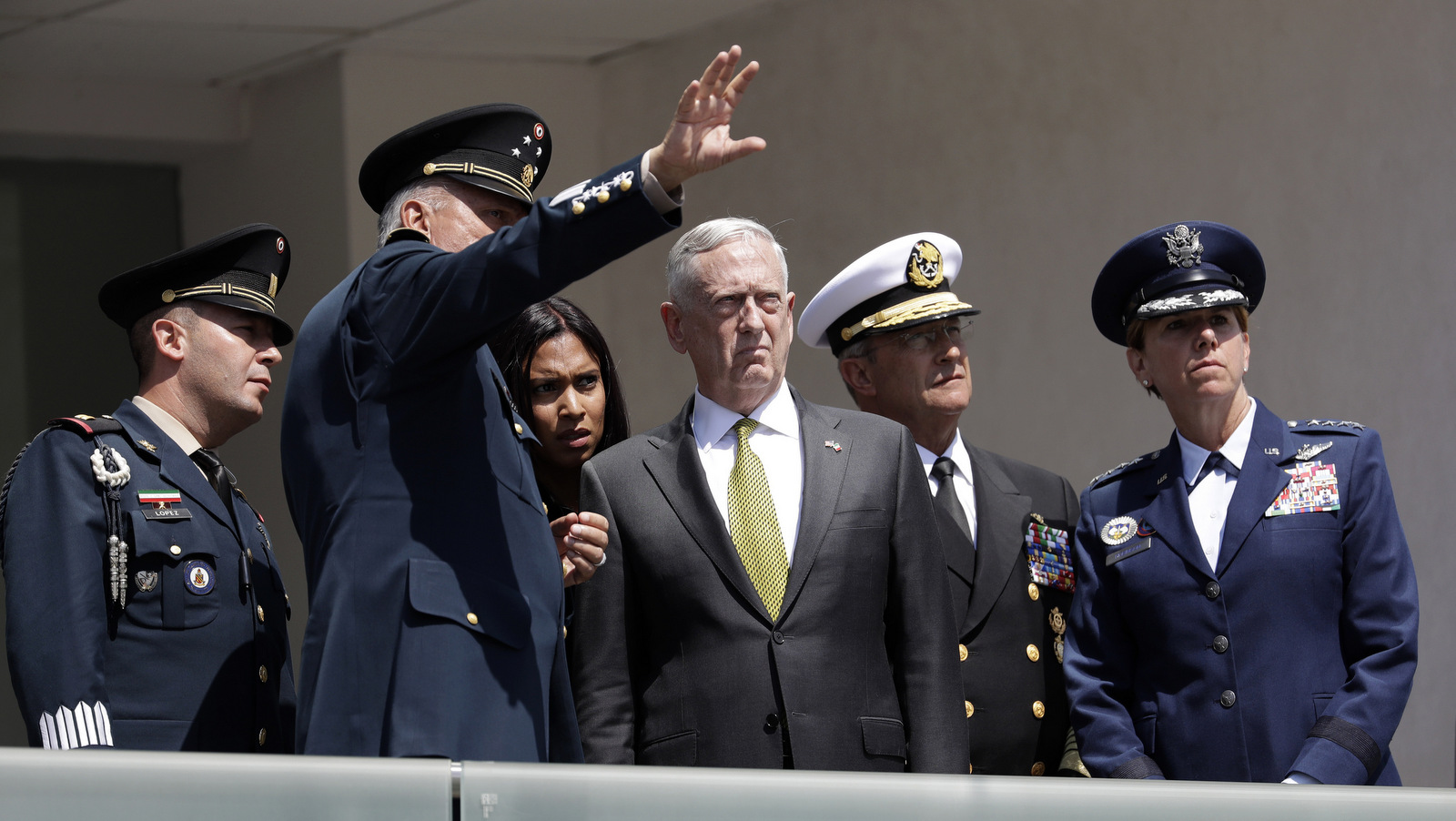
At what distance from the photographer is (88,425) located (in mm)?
2646

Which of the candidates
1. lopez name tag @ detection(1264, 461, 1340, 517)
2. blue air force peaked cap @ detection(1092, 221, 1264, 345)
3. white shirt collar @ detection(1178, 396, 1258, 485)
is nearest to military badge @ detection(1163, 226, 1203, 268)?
blue air force peaked cap @ detection(1092, 221, 1264, 345)

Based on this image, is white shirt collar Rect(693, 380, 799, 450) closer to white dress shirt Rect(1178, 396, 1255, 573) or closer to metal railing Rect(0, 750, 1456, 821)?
white dress shirt Rect(1178, 396, 1255, 573)

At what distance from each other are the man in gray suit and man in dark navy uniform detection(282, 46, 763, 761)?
1.15 feet

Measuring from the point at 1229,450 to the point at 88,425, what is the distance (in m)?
1.85

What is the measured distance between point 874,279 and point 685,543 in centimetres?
87

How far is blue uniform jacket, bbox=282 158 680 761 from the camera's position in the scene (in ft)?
6.66

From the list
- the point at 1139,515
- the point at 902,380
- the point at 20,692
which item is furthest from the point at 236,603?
the point at 1139,515

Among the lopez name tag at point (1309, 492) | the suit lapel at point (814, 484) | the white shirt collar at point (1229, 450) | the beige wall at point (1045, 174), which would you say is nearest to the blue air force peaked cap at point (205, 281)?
the suit lapel at point (814, 484)

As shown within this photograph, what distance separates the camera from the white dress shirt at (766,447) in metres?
2.60

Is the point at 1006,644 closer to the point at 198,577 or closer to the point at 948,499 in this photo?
the point at 948,499

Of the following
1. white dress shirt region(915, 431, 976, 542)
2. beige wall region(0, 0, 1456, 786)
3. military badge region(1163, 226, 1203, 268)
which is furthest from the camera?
beige wall region(0, 0, 1456, 786)

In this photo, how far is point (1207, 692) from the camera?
2.53 metres

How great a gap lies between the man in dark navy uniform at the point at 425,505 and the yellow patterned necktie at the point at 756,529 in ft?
1.41

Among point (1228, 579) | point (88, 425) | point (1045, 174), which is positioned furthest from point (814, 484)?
point (1045, 174)
